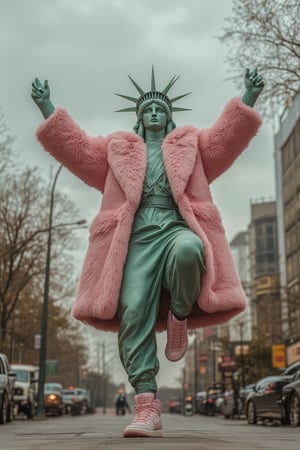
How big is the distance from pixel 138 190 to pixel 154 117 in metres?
0.82

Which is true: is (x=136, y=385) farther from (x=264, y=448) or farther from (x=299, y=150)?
(x=299, y=150)

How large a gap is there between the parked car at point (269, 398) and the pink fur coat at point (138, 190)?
404 inches

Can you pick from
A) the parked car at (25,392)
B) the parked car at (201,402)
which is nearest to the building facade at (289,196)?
the parked car at (201,402)

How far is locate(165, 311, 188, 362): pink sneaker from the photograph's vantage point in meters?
6.14

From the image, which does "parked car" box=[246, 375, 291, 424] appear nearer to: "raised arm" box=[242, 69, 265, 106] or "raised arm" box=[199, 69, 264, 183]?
"raised arm" box=[199, 69, 264, 183]

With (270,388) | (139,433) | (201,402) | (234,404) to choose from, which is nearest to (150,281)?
(139,433)

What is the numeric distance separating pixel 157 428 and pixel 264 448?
1285mm

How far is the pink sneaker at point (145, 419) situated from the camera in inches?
218

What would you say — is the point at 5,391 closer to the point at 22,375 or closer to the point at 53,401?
the point at 22,375

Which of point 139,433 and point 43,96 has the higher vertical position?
point 43,96

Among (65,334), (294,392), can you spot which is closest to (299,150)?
(65,334)

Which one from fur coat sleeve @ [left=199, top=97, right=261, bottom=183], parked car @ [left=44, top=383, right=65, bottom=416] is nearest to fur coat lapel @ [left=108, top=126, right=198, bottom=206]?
fur coat sleeve @ [left=199, top=97, right=261, bottom=183]

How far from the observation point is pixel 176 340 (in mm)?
6156

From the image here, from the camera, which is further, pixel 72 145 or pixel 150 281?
pixel 72 145
